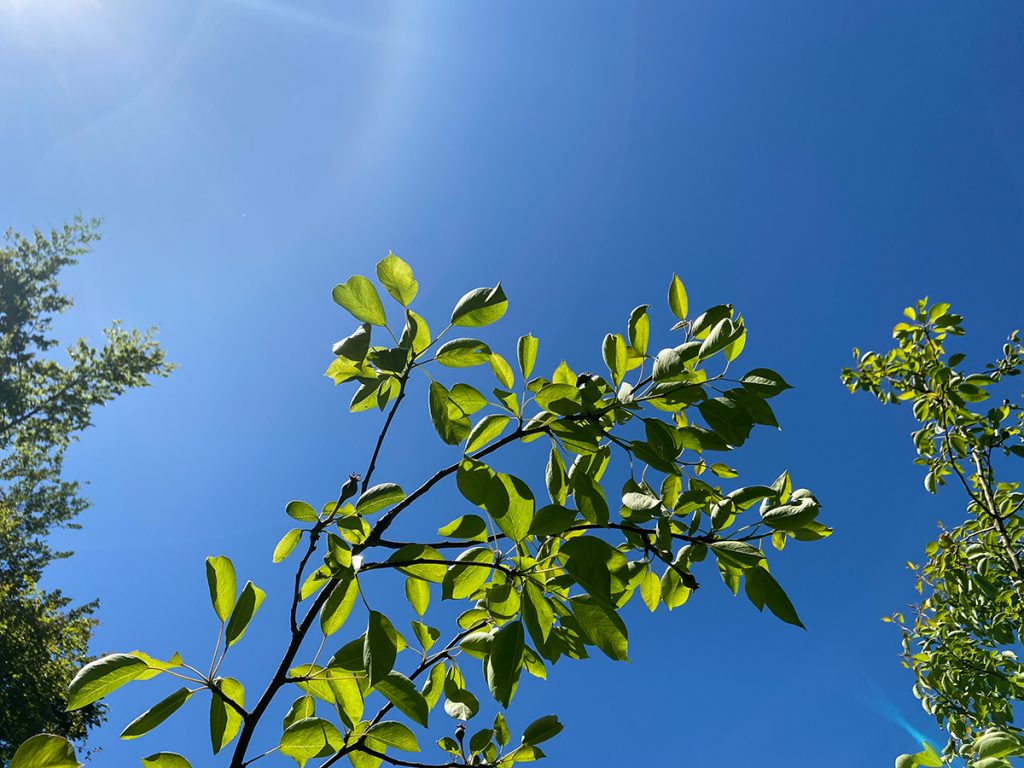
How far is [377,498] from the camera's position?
3.15 feet

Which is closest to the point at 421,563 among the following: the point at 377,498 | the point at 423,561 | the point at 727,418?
the point at 423,561

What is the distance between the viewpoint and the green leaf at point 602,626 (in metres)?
0.84

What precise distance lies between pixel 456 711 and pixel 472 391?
0.74 meters

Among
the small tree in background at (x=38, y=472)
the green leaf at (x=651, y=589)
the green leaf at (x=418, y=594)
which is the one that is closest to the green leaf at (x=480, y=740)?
the green leaf at (x=418, y=594)

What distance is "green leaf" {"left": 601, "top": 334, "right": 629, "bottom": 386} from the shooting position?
1.10 metres

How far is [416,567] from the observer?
1037mm

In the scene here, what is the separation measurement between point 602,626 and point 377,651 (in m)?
0.33

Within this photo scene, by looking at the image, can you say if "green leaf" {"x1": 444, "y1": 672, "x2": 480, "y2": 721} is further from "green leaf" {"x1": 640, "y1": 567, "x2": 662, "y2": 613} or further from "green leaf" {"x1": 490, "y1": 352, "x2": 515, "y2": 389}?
"green leaf" {"x1": 490, "y1": 352, "x2": 515, "y2": 389}

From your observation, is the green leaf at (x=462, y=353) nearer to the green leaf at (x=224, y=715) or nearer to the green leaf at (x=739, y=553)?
the green leaf at (x=739, y=553)

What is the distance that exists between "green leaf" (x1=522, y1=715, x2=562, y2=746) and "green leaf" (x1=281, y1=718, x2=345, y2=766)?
1.49 feet

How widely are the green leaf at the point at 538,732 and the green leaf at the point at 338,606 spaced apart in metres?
0.60

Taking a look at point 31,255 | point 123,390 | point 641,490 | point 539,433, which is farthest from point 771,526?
point 31,255

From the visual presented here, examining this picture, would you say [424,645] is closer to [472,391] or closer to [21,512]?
[472,391]

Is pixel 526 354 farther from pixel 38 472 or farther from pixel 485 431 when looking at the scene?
pixel 38 472
